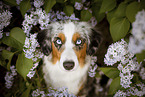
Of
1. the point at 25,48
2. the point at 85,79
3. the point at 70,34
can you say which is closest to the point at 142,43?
the point at 70,34

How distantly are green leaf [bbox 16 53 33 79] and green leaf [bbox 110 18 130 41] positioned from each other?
0.97 m

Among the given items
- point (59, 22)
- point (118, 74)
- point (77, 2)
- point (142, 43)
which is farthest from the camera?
point (59, 22)

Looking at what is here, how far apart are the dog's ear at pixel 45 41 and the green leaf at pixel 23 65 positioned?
329 millimetres

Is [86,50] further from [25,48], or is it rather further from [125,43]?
[25,48]

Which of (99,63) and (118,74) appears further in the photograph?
(99,63)

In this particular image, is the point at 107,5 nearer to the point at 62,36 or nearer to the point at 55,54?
the point at 62,36

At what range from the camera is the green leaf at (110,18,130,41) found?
130cm

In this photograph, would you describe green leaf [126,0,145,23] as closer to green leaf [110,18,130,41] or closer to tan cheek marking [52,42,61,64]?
green leaf [110,18,130,41]

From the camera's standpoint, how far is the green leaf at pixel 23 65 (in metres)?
1.44

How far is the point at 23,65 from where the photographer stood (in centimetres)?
146

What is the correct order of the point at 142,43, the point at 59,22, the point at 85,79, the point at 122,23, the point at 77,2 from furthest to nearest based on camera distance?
the point at 85,79
the point at 59,22
the point at 77,2
the point at 122,23
the point at 142,43

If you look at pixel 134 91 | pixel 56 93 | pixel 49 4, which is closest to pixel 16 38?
pixel 49 4

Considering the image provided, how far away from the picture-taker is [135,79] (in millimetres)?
1495

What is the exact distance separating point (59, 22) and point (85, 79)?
3.46 ft
